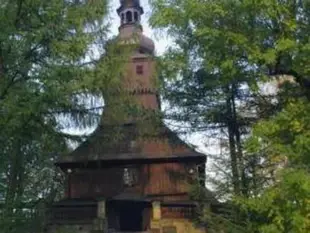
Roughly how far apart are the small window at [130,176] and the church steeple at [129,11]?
326 inches

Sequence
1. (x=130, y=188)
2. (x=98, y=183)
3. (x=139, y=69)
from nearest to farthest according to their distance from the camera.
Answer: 1. (x=130, y=188)
2. (x=98, y=183)
3. (x=139, y=69)

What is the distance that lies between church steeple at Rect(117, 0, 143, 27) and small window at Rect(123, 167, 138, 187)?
8.28 meters

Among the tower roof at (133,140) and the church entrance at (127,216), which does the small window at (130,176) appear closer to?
the tower roof at (133,140)

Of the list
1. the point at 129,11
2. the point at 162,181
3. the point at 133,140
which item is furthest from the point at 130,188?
the point at 129,11

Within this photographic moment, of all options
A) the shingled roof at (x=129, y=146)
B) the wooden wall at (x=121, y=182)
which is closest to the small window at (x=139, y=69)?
the shingled roof at (x=129, y=146)

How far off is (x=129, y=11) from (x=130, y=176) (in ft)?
30.1

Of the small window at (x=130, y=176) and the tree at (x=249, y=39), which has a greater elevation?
the tree at (x=249, y=39)

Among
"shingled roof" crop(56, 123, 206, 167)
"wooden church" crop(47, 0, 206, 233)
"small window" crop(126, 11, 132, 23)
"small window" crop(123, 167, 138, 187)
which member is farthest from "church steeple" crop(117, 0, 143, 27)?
"small window" crop(123, 167, 138, 187)

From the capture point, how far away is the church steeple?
26.9 meters

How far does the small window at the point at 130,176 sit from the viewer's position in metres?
21.7

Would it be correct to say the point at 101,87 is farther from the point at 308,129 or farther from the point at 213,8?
the point at 308,129

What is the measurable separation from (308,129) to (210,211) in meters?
4.74

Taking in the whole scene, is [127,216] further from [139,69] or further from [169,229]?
[139,69]

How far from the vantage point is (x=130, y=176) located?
21734mm
